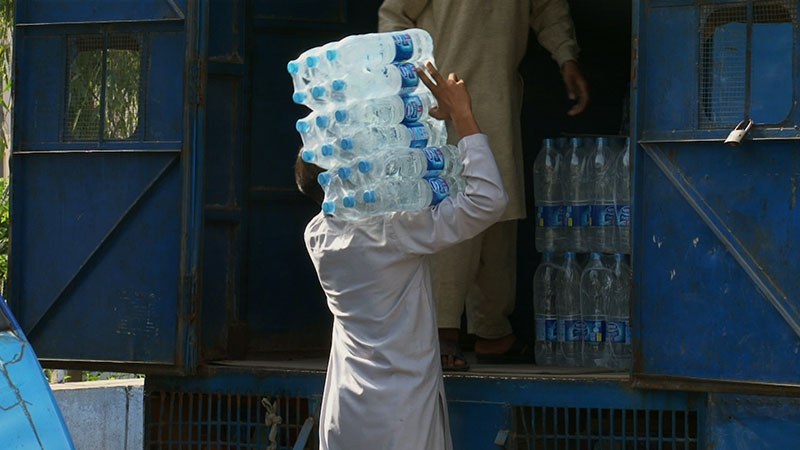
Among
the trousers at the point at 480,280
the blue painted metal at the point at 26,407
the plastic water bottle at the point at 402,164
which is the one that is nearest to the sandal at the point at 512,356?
the trousers at the point at 480,280

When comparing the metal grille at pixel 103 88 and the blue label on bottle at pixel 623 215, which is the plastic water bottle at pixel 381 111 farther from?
the metal grille at pixel 103 88

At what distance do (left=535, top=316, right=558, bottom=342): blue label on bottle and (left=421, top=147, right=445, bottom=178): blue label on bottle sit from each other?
5.27 ft

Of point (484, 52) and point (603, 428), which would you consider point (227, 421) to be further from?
point (484, 52)

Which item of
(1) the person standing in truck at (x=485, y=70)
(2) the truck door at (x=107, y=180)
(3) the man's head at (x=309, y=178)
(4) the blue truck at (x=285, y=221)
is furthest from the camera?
(2) the truck door at (x=107, y=180)

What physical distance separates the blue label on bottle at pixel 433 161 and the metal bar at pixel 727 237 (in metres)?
0.82

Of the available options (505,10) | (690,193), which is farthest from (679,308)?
(505,10)

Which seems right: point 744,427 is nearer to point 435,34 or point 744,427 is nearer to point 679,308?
point 679,308

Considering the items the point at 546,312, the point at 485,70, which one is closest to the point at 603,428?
the point at 546,312

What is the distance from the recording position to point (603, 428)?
5.83m

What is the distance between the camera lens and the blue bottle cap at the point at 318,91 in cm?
496

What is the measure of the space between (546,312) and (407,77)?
1838 mm

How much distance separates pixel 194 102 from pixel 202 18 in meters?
Answer: 0.37

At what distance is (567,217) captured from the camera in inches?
249

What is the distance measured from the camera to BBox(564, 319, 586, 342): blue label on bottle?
247 inches
